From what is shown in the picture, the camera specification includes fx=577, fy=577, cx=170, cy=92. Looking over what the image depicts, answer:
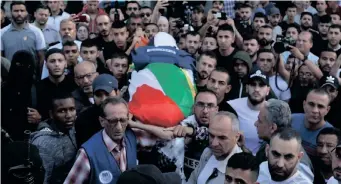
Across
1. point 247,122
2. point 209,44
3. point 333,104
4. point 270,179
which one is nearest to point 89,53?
point 209,44

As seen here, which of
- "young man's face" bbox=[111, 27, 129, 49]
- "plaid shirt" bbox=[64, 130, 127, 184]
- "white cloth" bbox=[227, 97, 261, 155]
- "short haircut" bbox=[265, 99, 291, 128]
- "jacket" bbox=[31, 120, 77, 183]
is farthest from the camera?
"young man's face" bbox=[111, 27, 129, 49]

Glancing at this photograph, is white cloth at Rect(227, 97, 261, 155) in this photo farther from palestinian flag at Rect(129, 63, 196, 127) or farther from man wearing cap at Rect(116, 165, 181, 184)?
man wearing cap at Rect(116, 165, 181, 184)

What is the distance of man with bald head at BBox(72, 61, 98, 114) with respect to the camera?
197 inches

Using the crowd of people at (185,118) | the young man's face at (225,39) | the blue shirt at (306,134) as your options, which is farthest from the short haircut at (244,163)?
the young man's face at (225,39)

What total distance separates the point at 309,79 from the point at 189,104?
2.19 metres

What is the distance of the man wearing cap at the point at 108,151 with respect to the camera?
3.18 meters

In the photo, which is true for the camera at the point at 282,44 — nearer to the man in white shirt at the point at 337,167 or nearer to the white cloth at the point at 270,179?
→ the man in white shirt at the point at 337,167

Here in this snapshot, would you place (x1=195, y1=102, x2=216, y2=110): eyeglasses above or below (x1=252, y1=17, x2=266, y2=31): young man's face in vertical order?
above

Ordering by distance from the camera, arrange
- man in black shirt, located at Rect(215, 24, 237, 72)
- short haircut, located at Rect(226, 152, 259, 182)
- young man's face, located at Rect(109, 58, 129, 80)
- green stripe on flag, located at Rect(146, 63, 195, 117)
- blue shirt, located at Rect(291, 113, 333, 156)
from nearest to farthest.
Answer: short haircut, located at Rect(226, 152, 259, 182)
green stripe on flag, located at Rect(146, 63, 195, 117)
blue shirt, located at Rect(291, 113, 333, 156)
young man's face, located at Rect(109, 58, 129, 80)
man in black shirt, located at Rect(215, 24, 237, 72)

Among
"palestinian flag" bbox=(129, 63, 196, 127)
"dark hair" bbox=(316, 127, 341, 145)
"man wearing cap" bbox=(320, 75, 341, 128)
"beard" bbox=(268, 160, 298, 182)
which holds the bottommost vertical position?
"man wearing cap" bbox=(320, 75, 341, 128)

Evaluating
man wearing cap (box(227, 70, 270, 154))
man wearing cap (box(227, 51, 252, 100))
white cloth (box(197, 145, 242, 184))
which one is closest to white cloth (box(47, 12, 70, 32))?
man wearing cap (box(227, 51, 252, 100))

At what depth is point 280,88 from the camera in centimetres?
599

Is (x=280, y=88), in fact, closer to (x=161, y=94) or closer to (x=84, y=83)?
(x=84, y=83)

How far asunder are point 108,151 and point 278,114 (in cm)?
125
